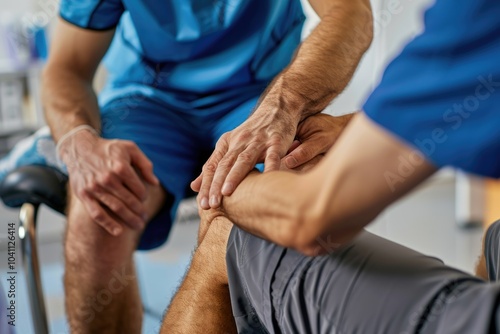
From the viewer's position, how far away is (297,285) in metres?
0.90

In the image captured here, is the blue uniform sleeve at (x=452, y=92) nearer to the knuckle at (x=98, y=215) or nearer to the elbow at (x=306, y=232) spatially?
the elbow at (x=306, y=232)

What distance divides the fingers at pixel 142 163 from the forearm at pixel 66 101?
0.17 metres

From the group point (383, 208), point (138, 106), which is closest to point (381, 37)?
point (138, 106)

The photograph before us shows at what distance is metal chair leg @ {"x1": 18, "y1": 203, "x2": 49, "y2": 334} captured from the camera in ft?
5.06

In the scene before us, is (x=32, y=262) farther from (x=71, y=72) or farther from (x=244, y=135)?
(x=244, y=135)

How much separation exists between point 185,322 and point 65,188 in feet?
1.75

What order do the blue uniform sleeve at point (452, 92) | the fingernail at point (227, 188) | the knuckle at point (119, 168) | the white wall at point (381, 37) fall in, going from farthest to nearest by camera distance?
the white wall at point (381, 37) < the knuckle at point (119, 168) < the fingernail at point (227, 188) < the blue uniform sleeve at point (452, 92)

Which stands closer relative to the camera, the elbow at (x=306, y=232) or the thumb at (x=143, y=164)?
the elbow at (x=306, y=232)

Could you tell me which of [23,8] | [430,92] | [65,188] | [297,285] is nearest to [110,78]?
[65,188]

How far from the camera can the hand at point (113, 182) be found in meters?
1.38

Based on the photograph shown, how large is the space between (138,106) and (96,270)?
359 mm

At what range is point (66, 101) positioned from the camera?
5.20 feet

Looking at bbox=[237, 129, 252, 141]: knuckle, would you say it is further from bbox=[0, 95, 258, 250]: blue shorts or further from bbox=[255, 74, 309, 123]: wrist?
bbox=[0, 95, 258, 250]: blue shorts

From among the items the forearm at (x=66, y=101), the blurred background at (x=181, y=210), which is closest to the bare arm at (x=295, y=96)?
the forearm at (x=66, y=101)
